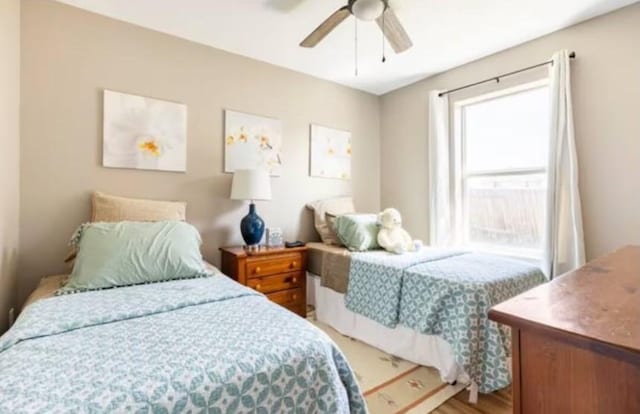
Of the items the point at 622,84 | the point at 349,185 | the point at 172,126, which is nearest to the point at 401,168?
the point at 349,185

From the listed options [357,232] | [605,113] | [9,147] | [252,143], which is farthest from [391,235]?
[9,147]

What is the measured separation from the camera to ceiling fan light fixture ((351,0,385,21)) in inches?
71.5

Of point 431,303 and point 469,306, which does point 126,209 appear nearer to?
point 431,303

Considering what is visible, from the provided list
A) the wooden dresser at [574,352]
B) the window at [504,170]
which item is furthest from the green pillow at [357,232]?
the wooden dresser at [574,352]

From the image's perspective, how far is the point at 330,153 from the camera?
3512 mm

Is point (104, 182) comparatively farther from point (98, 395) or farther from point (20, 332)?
point (98, 395)

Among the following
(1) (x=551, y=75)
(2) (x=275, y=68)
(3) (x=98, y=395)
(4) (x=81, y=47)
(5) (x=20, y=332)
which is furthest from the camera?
(2) (x=275, y=68)

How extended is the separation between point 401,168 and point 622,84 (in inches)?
77.6

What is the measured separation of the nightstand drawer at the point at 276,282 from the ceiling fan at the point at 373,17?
1835mm

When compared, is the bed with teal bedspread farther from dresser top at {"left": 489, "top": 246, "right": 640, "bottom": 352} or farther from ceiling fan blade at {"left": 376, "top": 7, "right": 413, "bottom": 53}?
ceiling fan blade at {"left": 376, "top": 7, "right": 413, "bottom": 53}

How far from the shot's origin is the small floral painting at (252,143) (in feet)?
9.31

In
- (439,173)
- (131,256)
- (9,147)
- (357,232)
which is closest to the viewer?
(131,256)

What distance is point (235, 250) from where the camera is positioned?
103 inches

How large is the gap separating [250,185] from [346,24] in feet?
4.76
